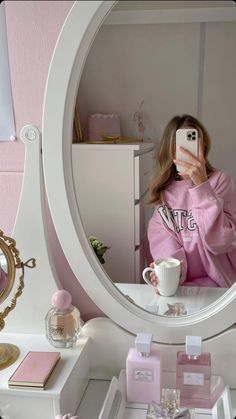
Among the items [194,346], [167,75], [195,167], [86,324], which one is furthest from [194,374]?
[167,75]

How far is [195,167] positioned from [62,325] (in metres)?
0.31

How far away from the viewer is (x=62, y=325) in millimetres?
682

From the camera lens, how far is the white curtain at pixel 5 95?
2.22 ft

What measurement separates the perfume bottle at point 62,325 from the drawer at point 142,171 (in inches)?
7.5

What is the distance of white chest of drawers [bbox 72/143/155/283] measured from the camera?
2.15ft

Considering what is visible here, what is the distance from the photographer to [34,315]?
73cm

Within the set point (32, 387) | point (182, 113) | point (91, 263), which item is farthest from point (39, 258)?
point (182, 113)

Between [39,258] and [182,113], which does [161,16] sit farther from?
[39,258]

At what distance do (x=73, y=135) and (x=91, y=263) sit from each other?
0.20 m

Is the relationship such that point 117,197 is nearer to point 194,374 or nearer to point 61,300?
point 61,300

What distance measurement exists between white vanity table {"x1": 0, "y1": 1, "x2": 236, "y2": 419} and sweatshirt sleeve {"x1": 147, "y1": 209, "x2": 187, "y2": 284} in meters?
0.08

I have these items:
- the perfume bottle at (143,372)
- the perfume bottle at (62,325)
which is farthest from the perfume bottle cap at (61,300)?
the perfume bottle at (143,372)

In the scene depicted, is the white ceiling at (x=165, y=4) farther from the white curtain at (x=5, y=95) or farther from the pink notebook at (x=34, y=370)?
the pink notebook at (x=34, y=370)

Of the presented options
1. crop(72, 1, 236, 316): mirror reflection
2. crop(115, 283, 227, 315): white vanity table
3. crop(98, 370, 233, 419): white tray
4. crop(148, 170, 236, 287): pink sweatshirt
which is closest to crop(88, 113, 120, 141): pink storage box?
crop(72, 1, 236, 316): mirror reflection
